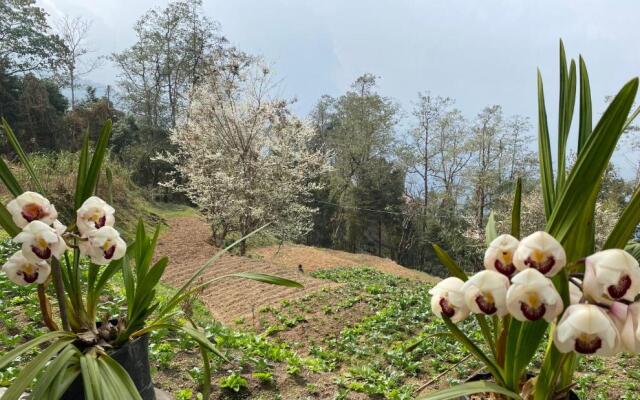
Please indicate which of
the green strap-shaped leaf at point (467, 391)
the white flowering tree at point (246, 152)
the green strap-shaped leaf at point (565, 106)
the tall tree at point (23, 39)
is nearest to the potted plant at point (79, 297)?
the green strap-shaped leaf at point (467, 391)

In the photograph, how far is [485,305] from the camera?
1.03 metres

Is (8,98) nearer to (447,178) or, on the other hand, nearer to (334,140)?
(334,140)

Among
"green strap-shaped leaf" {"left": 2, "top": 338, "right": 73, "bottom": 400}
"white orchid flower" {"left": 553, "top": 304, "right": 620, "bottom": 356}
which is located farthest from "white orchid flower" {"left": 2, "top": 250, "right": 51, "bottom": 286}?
"white orchid flower" {"left": 553, "top": 304, "right": 620, "bottom": 356}

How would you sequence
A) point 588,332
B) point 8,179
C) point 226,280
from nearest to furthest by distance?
point 588,332, point 8,179, point 226,280

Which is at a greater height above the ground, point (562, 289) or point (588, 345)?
point (562, 289)

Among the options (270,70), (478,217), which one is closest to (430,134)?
(478,217)

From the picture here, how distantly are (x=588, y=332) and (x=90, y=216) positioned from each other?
147cm

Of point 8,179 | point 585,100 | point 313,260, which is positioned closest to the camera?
point 585,100

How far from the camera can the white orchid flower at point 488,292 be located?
1000mm

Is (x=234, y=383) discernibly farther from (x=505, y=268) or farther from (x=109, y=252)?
(x=505, y=268)

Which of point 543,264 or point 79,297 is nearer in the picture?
point 543,264

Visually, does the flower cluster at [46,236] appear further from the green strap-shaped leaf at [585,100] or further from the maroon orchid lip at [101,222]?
the green strap-shaped leaf at [585,100]

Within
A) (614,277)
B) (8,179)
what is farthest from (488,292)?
(8,179)

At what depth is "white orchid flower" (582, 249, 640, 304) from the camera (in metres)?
0.92
